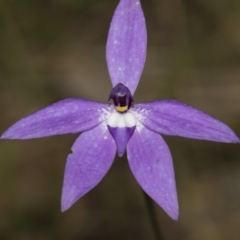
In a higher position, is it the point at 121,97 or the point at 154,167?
the point at 121,97

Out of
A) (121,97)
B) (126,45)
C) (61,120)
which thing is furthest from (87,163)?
(126,45)

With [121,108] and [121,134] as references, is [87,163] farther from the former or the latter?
[121,108]

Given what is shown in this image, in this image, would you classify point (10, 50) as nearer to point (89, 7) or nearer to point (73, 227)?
point (89, 7)

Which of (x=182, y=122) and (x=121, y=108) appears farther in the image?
(x=121, y=108)

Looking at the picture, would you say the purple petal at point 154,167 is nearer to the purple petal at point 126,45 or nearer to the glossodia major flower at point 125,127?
the glossodia major flower at point 125,127

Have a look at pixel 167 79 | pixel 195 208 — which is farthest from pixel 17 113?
pixel 195 208

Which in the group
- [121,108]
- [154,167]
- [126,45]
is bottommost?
[154,167]
